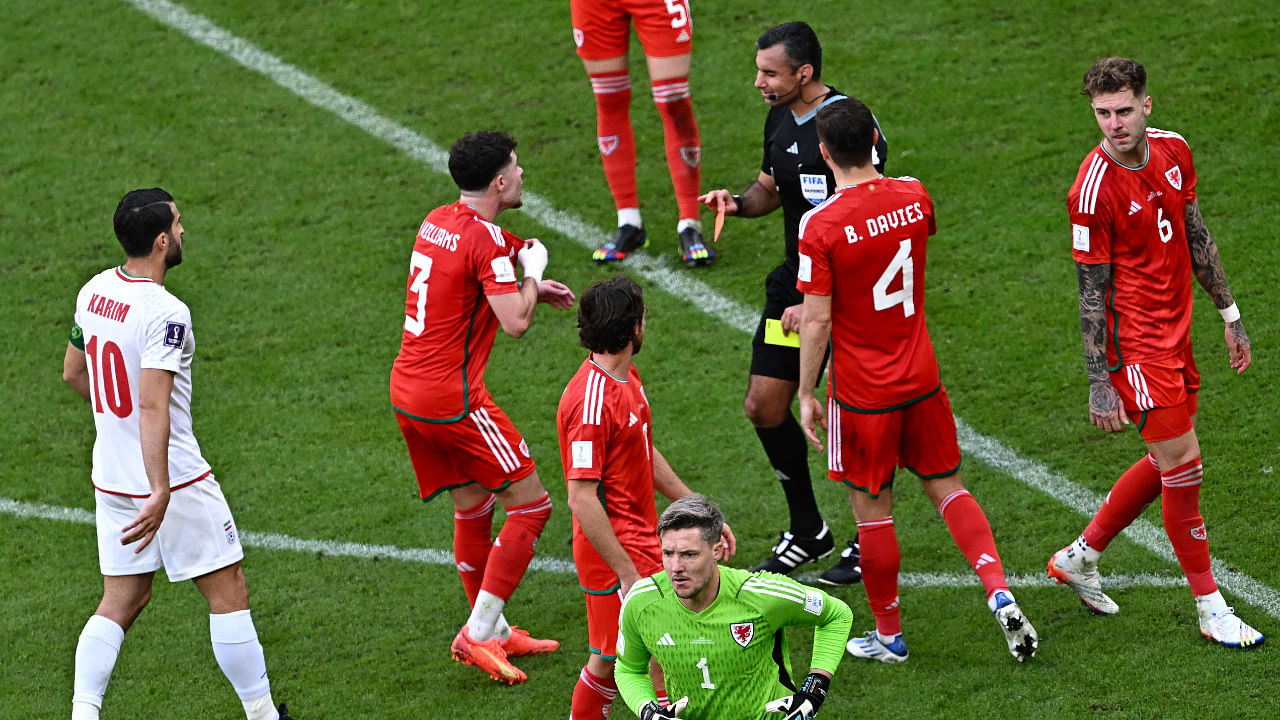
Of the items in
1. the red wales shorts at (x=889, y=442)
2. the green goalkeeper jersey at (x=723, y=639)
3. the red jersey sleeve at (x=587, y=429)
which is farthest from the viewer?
the red wales shorts at (x=889, y=442)

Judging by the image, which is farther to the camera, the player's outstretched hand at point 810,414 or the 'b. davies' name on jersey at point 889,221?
the player's outstretched hand at point 810,414

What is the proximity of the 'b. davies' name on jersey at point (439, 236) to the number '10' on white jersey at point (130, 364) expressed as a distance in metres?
Result: 0.98

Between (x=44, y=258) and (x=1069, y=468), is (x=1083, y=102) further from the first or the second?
(x=44, y=258)

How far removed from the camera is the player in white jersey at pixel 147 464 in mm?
5098

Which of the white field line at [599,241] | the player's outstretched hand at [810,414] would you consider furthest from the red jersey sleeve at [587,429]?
the white field line at [599,241]

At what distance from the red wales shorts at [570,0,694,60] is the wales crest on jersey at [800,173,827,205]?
2741 mm

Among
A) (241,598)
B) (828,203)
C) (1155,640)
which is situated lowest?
(1155,640)

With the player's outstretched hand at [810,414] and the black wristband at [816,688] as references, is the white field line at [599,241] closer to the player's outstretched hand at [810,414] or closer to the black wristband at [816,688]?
the player's outstretched hand at [810,414]

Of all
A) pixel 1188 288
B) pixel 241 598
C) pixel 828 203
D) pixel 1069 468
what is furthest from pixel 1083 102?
pixel 241 598

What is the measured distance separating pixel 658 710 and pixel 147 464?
2064 mm

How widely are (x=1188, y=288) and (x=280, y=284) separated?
18.0ft

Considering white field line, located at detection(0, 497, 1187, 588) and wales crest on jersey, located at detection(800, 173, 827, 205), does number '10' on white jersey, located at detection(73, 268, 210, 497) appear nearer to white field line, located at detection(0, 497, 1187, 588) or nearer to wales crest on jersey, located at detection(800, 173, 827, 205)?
white field line, located at detection(0, 497, 1187, 588)

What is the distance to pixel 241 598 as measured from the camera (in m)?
5.41

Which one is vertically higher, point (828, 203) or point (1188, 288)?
point (828, 203)
